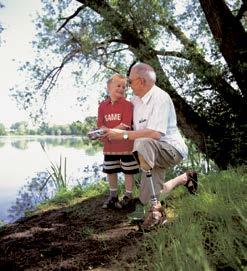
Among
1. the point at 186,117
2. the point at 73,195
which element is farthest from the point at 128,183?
the point at 186,117

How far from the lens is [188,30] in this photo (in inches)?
371

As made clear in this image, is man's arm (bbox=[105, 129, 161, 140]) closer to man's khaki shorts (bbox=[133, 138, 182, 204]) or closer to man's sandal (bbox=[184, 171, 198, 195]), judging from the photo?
man's khaki shorts (bbox=[133, 138, 182, 204])

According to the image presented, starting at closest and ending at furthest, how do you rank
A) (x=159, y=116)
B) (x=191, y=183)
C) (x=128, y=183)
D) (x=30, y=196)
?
(x=159, y=116), (x=191, y=183), (x=128, y=183), (x=30, y=196)

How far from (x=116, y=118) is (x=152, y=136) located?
89 centimetres

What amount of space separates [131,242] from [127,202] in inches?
61.2

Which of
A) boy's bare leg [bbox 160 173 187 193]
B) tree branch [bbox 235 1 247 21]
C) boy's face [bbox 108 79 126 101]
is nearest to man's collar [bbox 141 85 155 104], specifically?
boy's face [bbox 108 79 126 101]

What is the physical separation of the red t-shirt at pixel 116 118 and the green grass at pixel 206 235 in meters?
0.99

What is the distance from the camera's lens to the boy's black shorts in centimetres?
493

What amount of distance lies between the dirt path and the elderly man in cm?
38

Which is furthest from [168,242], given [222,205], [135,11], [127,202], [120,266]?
[135,11]

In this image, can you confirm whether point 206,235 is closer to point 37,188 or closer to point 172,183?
point 172,183

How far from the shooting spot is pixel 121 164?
16.4 ft

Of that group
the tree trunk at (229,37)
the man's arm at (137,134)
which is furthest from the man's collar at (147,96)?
the tree trunk at (229,37)

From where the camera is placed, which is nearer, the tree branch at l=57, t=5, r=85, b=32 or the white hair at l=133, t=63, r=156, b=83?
the white hair at l=133, t=63, r=156, b=83
